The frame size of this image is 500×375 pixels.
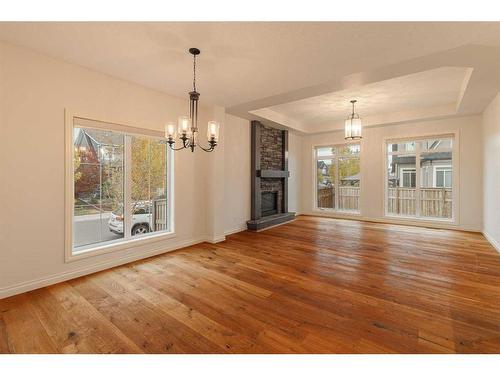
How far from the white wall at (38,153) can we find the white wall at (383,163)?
237 inches

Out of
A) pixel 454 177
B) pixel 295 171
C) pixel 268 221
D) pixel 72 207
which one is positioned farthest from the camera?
pixel 295 171

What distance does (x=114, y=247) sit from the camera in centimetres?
339

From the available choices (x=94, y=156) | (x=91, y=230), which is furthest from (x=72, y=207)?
(x=94, y=156)

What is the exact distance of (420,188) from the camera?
6219 mm

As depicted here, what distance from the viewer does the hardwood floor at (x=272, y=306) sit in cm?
177

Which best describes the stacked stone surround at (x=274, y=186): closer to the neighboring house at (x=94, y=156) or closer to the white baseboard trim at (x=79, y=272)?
the white baseboard trim at (x=79, y=272)

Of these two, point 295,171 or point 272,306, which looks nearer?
point 272,306

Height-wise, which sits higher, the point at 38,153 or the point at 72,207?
the point at 38,153

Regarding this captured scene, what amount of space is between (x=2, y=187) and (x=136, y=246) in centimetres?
171

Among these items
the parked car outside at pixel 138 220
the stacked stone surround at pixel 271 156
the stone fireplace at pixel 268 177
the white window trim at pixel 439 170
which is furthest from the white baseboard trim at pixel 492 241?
the parked car outside at pixel 138 220

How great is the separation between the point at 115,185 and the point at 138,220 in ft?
2.25

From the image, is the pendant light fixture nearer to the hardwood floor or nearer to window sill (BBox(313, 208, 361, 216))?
the hardwood floor

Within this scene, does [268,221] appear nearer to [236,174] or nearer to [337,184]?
[236,174]
